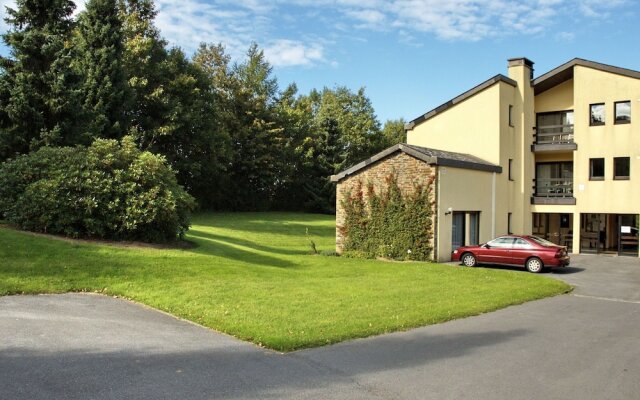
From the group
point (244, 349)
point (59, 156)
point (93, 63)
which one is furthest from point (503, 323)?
point (93, 63)

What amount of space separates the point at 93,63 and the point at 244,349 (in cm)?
2815

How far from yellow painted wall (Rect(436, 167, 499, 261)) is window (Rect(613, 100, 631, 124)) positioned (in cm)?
741

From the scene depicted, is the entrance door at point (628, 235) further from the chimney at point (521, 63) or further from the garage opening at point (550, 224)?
the chimney at point (521, 63)

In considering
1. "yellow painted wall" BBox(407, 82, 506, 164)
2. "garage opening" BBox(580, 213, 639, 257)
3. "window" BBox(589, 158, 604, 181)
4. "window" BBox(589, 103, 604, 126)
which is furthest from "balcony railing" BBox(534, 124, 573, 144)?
"garage opening" BBox(580, 213, 639, 257)

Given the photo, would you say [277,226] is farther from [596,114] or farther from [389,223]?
[596,114]

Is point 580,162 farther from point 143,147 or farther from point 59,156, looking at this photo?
point 143,147

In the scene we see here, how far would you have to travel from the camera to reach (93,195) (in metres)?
17.0

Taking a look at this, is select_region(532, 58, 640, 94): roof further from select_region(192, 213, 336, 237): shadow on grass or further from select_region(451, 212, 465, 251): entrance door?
select_region(192, 213, 336, 237): shadow on grass

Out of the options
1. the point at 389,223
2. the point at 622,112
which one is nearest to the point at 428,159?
the point at 389,223

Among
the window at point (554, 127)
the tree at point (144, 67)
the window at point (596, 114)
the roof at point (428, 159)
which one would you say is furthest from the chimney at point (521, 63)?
the tree at point (144, 67)

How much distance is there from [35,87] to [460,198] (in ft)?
64.2

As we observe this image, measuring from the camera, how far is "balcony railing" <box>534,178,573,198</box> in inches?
1195

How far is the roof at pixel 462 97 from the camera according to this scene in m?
29.0

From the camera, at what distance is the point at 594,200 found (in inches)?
1118
